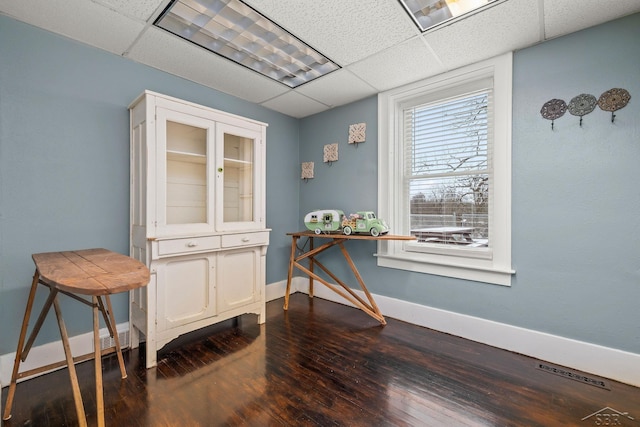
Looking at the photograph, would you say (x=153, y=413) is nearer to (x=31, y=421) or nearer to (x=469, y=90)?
(x=31, y=421)

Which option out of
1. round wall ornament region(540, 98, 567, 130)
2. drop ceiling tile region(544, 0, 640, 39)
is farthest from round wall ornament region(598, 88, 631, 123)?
drop ceiling tile region(544, 0, 640, 39)

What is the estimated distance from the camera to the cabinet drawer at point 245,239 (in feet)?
7.76

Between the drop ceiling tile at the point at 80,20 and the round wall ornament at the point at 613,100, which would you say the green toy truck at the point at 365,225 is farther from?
the drop ceiling tile at the point at 80,20

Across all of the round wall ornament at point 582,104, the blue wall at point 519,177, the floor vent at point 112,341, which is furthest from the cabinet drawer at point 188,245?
the round wall ornament at point 582,104

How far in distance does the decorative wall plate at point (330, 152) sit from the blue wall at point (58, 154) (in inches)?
70.3

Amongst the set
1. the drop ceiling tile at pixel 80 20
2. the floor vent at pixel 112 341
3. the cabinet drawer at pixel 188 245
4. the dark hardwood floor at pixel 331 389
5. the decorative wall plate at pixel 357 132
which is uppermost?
the drop ceiling tile at pixel 80 20

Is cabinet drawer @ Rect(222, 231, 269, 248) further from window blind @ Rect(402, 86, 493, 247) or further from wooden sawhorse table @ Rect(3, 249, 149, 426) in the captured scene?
window blind @ Rect(402, 86, 493, 247)

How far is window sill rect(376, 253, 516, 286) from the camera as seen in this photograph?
2.23 m

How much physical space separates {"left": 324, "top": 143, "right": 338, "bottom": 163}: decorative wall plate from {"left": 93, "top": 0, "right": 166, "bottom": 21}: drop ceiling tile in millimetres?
2075

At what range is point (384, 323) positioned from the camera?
2697mm

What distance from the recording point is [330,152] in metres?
3.38

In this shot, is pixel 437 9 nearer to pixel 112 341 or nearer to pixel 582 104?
pixel 582 104

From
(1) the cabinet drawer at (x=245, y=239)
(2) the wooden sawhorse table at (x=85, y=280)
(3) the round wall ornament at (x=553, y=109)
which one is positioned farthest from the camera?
(1) the cabinet drawer at (x=245, y=239)

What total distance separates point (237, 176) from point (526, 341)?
2740 millimetres
